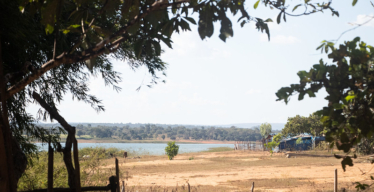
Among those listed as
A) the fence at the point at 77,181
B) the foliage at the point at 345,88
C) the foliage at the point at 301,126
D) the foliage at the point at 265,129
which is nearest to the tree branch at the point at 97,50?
the fence at the point at 77,181

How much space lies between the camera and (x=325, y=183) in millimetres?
13719

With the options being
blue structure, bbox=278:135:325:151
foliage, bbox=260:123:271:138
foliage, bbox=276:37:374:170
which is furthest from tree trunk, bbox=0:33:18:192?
foliage, bbox=260:123:271:138

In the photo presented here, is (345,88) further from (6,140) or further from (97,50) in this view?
(6,140)

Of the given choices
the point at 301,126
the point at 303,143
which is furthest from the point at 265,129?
Answer: the point at 303,143

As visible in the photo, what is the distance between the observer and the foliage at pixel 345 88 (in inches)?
82.0

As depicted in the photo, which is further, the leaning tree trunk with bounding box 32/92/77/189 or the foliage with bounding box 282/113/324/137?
the foliage with bounding box 282/113/324/137

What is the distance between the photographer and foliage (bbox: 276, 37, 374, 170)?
208 cm

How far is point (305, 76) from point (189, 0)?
1.00 metres

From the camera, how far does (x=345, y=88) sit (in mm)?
2143

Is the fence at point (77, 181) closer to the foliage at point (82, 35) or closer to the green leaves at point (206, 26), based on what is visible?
the foliage at point (82, 35)

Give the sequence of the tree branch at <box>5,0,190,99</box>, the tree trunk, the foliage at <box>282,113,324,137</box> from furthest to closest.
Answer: the foliage at <box>282,113,324,137</box> < the tree trunk < the tree branch at <box>5,0,190,99</box>

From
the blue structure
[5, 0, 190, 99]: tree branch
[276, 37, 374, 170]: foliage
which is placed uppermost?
[5, 0, 190, 99]: tree branch

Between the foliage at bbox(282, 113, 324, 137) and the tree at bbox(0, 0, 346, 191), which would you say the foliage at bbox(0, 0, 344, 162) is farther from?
the foliage at bbox(282, 113, 324, 137)

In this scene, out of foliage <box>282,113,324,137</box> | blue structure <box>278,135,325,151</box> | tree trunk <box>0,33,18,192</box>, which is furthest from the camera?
foliage <box>282,113,324,137</box>
